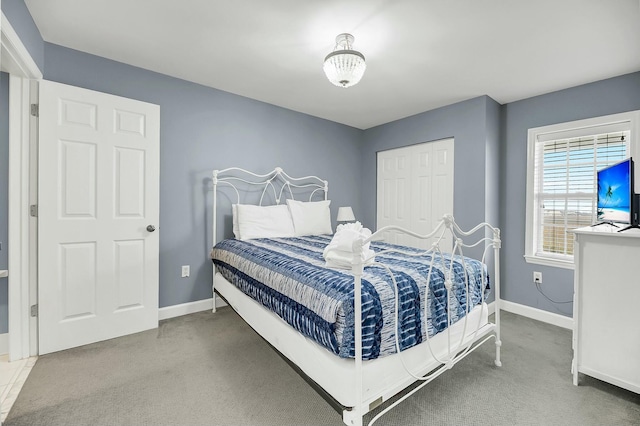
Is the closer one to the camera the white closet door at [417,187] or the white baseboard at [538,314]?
the white baseboard at [538,314]

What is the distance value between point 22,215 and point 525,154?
188 inches

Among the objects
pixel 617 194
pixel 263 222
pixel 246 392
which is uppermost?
pixel 617 194

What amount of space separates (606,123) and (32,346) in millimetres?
5337

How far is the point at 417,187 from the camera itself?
4.02 metres

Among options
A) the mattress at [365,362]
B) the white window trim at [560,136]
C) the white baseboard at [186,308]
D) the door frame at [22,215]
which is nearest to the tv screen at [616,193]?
the white window trim at [560,136]

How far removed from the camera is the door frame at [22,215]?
83.4 inches

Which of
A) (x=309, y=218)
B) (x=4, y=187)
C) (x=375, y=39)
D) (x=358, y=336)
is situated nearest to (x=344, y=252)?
(x=358, y=336)

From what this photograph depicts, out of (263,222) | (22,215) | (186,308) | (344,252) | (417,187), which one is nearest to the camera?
(344,252)

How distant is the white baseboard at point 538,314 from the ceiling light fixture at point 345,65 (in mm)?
3140

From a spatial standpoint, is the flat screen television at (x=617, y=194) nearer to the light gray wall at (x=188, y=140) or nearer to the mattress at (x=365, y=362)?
the mattress at (x=365, y=362)

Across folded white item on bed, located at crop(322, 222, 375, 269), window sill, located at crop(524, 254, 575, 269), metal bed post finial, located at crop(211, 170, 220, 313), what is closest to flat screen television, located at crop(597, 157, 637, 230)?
window sill, located at crop(524, 254, 575, 269)

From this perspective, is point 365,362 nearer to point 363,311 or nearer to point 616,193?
point 363,311

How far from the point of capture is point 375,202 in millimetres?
4609

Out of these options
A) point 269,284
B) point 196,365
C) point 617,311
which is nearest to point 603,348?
point 617,311
